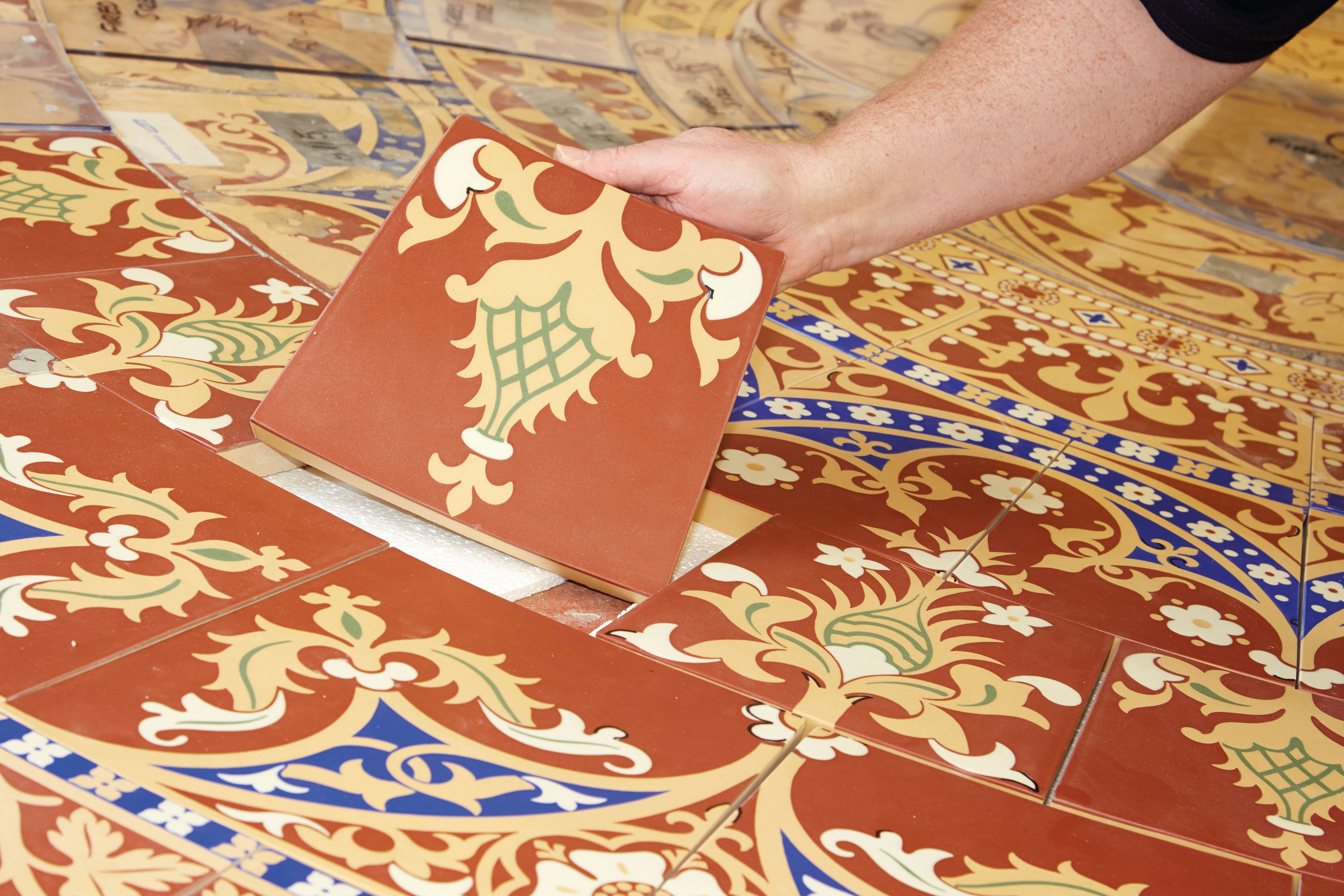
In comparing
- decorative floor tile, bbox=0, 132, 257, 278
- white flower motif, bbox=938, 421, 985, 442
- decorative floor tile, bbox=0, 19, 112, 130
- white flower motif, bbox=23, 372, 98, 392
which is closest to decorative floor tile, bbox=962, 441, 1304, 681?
white flower motif, bbox=938, 421, 985, 442

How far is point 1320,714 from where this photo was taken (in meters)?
1.04

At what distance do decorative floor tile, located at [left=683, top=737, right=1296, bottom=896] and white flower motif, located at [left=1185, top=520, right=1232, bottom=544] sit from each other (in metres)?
0.58

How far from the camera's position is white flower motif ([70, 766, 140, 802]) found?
669 millimetres

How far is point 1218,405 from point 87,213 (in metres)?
1.66

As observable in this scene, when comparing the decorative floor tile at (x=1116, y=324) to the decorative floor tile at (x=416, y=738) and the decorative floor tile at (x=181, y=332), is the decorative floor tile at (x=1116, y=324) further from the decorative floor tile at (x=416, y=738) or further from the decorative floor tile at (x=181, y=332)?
the decorative floor tile at (x=416, y=738)

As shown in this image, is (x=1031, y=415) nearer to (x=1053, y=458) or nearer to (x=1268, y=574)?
(x=1053, y=458)

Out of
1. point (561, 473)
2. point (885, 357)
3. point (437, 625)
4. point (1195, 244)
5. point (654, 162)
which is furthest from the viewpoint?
point (1195, 244)

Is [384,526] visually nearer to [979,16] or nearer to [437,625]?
[437,625]

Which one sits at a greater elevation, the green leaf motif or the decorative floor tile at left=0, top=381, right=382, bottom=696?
the green leaf motif

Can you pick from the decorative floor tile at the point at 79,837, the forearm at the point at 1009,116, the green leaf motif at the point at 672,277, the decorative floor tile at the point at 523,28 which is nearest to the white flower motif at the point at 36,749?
the decorative floor tile at the point at 79,837

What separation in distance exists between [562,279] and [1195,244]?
211 cm

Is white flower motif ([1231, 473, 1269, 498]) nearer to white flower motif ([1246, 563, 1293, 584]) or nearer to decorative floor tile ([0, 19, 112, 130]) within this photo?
white flower motif ([1246, 563, 1293, 584])

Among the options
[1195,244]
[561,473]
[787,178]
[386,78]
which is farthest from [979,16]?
[1195,244]

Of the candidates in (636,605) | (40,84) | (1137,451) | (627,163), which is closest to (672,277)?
(627,163)
